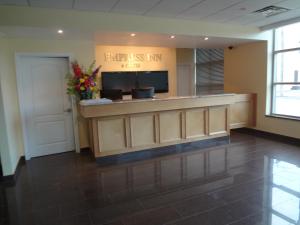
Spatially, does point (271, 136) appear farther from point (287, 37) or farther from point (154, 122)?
point (154, 122)

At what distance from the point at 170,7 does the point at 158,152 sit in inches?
110

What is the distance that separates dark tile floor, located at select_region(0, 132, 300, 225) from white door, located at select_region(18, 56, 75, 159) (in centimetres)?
46

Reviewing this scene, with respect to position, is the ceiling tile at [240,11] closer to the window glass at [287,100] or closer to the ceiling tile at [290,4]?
the ceiling tile at [290,4]

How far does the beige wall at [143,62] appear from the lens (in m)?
6.36

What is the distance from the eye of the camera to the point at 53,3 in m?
3.31

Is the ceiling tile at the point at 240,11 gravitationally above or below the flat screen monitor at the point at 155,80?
above

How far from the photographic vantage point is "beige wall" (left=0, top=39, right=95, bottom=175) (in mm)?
3666

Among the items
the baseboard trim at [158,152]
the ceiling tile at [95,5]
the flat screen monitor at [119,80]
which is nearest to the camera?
the ceiling tile at [95,5]

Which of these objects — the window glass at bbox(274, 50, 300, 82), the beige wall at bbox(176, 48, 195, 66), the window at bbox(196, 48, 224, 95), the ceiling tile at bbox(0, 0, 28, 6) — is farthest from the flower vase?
the window at bbox(196, 48, 224, 95)

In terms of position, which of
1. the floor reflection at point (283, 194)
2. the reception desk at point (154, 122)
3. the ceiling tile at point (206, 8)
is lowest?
the floor reflection at point (283, 194)

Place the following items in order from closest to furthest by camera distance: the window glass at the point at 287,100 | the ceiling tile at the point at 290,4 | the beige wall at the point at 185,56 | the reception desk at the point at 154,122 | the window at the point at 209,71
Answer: the ceiling tile at the point at 290,4, the reception desk at the point at 154,122, the window glass at the point at 287,100, the beige wall at the point at 185,56, the window at the point at 209,71

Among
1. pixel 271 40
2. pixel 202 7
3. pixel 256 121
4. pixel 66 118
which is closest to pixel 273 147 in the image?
pixel 256 121

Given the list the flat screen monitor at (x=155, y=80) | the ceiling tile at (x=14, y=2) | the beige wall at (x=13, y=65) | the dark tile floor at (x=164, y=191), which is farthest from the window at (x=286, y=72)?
the ceiling tile at (x=14, y=2)

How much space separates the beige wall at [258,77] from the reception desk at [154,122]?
3.74 feet
